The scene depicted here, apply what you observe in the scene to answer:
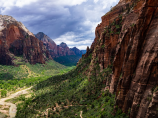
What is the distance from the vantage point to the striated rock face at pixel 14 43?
15175 cm

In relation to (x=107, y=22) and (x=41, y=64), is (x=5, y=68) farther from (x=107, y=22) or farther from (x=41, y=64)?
(x=107, y=22)

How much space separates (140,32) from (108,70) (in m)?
22.1

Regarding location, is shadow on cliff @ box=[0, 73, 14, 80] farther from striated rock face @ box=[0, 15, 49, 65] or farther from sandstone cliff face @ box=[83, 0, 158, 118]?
sandstone cliff face @ box=[83, 0, 158, 118]

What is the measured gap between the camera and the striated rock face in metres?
152

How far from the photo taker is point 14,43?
167 m

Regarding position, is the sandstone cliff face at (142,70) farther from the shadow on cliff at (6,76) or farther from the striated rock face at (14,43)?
the striated rock face at (14,43)

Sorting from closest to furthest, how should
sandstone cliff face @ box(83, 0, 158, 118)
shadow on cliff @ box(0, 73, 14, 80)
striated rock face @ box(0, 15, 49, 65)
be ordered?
sandstone cliff face @ box(83, 0, 158, 118) → shadow on cliff @ box(0, 73, 14, 80) → striated rock face @ box(0, 15, 49, 65)

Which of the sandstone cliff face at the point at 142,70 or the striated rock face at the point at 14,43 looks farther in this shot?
the striated rock face at the point at 14,43

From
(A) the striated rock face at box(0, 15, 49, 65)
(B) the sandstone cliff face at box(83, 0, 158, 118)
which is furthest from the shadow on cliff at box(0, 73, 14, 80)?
(B) the sandstone cliff face at box(83, 0, 158, 118)

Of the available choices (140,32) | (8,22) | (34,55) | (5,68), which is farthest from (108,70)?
(8,22)

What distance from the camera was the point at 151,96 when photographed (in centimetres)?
1792

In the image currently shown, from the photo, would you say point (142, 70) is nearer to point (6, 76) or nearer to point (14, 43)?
point (6, 76)

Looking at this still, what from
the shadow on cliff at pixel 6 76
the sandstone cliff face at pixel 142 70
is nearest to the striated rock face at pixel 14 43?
the shadow on cliff at pixel 6 76

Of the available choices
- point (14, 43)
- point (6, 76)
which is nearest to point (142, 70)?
point (6, 76)
